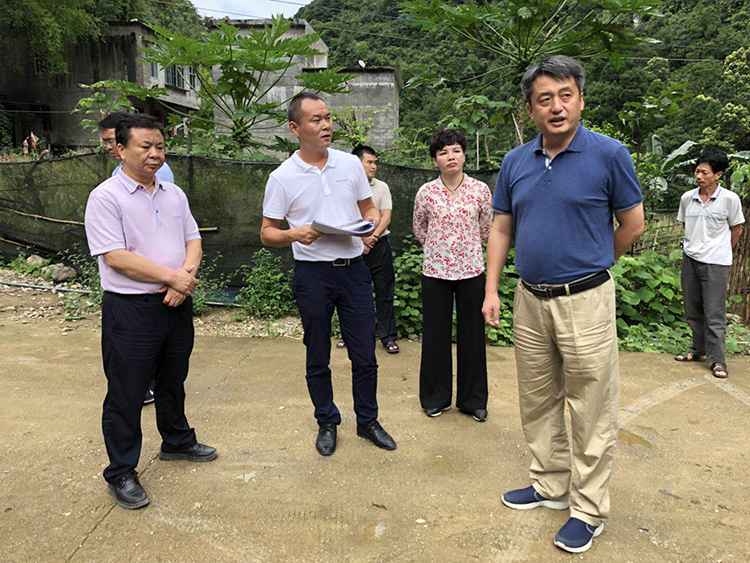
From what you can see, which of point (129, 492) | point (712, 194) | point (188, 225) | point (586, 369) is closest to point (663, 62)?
point (712, 194)

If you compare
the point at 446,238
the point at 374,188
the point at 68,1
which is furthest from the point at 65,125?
the point at 446,238

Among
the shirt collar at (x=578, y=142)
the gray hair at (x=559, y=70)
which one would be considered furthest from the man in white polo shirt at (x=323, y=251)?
the shirt collar at (x=578, y=142)

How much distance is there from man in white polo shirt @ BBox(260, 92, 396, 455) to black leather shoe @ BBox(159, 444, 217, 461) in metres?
0.58

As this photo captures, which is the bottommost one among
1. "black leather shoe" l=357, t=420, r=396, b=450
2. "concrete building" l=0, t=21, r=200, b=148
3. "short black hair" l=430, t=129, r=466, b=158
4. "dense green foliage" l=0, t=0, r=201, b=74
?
"black leather shoe" l=357, t=420, r=396, b=450

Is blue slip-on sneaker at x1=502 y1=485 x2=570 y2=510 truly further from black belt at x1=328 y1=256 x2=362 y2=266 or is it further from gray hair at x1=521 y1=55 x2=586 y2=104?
gray hair at x1=521 y1=55 x2=586 y2=104

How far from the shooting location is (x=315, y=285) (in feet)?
9.04

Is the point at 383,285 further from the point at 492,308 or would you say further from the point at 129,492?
the point at 129,492

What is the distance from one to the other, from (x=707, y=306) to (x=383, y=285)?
2680mm

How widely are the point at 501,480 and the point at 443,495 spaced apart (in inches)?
13.5

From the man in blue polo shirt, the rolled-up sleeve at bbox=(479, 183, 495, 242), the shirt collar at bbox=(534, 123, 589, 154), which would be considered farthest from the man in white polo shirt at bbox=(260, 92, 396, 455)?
the shirt collar at bbox=(534, 123, 589, 154)

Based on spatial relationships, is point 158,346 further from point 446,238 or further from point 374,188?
point 374,188

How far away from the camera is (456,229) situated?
3221 mm

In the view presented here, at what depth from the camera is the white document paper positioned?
2.55 metres

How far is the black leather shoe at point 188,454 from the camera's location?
2711 millimetres
